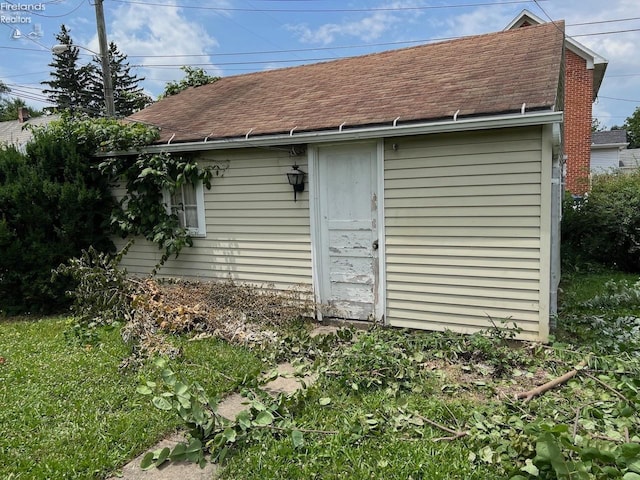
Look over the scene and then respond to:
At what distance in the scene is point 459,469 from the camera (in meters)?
2.59

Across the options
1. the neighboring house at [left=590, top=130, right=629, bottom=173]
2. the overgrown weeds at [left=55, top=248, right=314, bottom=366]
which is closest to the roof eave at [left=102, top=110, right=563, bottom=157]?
the overgrown weeds at [left=55, top=248, right=314, bottom=366]

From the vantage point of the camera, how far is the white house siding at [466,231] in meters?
4.57

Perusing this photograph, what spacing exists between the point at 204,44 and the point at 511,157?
1651cm

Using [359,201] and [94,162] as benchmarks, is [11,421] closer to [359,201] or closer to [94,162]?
[359,201]

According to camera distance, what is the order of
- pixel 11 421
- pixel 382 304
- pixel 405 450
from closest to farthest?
pixel 405 450, pixel 11 421, pixel 382 304

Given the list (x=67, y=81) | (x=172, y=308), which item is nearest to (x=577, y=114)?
(x=172, y=308)

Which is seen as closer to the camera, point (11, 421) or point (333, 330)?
point (11, 421)

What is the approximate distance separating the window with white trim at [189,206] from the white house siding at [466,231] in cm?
290

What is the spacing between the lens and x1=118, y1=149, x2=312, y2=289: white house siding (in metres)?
5.94

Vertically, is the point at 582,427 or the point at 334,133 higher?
the point at 334,133

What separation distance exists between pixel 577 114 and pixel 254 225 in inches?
557

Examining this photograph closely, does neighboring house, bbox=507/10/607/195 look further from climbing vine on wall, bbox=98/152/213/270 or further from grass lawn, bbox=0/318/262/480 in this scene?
grass lawn, bbox=0/318/262/480

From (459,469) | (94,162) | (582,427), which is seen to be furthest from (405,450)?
(94,162)

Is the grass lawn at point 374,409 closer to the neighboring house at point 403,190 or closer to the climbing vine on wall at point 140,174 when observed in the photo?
the neighboring house at point 403,190
